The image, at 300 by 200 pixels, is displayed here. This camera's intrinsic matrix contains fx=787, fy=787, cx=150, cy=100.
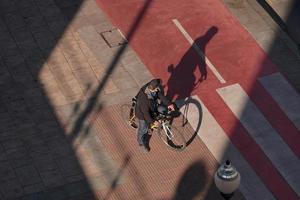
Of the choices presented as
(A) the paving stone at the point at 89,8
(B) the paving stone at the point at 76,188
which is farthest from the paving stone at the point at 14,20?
(B) the paving stone at the point at 76,188

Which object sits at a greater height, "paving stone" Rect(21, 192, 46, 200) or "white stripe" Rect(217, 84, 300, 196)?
"white stripe" Rect(217, 84, 300, 196)

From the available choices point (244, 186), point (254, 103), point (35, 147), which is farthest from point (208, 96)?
point (35, 147)

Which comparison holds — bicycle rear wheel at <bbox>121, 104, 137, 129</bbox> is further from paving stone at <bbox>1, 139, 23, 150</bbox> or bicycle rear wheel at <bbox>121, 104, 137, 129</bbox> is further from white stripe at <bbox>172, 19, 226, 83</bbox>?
white stripe at <bbox>172, 19, 226, 83</bbox>

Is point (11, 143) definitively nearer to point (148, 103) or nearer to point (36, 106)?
point (36, 106)

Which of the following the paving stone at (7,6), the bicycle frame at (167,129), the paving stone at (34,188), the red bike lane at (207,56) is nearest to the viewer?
the paving stone at (34,188)

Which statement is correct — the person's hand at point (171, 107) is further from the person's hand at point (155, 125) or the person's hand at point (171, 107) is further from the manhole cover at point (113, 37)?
the manhole cover at point (113, 37)

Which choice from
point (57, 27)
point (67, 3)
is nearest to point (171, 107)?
point (57, 27)

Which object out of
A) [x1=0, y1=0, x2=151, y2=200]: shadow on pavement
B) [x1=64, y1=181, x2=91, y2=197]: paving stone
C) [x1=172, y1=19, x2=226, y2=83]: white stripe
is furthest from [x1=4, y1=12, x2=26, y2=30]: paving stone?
Result: [x1=64, y1=181, x2=91, y2=197]: paving stone
